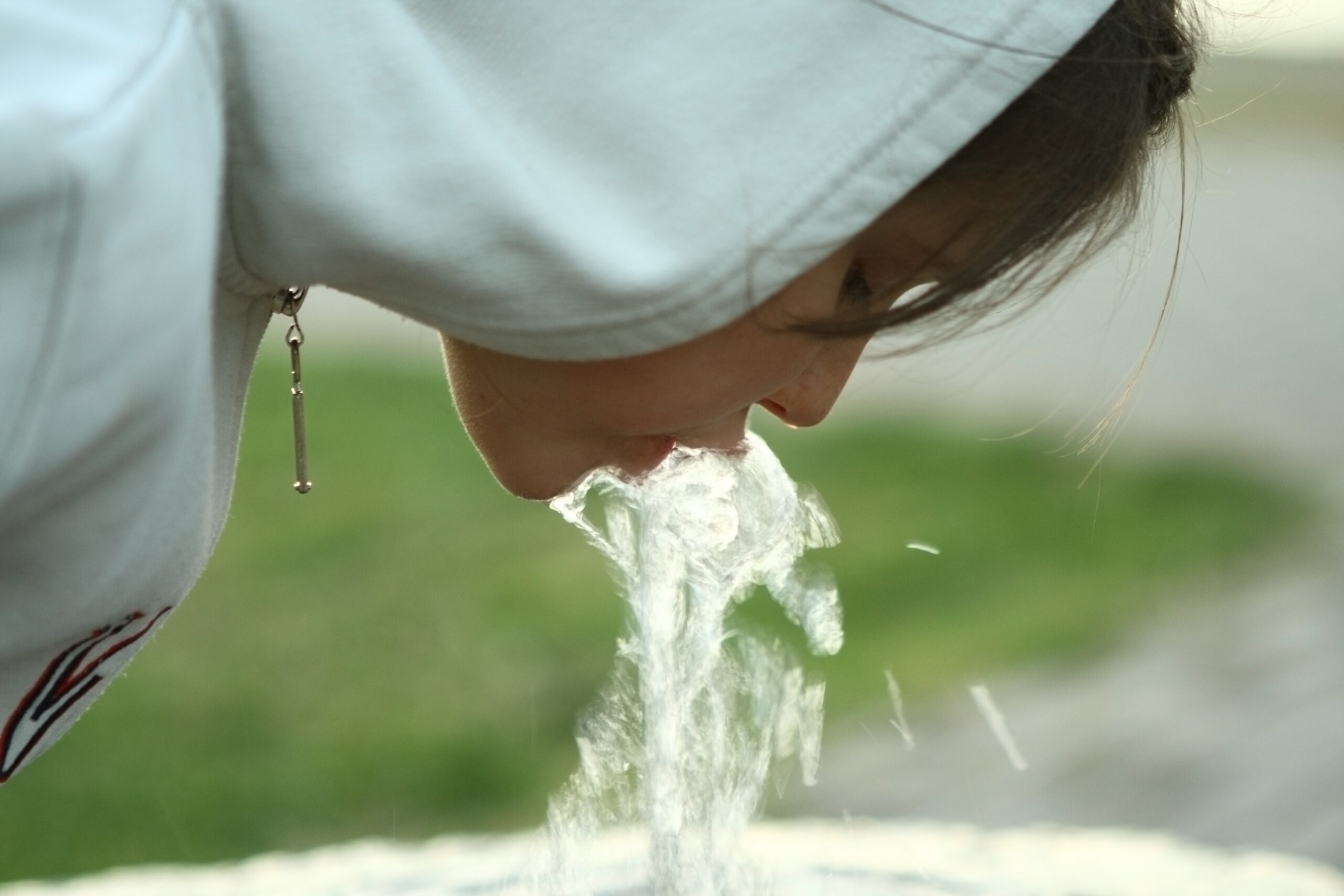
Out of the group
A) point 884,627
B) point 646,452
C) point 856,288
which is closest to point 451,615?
point 884,627

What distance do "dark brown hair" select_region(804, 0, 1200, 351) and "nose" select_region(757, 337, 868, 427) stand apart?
5 cm

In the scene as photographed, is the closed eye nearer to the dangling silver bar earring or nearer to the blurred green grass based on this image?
the dangling silver bar earring

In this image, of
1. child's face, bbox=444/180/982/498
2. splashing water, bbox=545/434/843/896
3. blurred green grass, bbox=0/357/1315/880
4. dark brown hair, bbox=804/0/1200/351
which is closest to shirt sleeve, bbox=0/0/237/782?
child's face, bbox=444/180/982/498

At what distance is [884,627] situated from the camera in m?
2.20

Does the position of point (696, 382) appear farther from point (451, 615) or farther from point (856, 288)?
point (451, 615)

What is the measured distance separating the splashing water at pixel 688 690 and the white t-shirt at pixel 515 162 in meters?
0.45

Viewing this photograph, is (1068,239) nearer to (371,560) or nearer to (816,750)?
(816,750)

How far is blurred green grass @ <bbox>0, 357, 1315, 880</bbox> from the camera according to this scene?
5.98 feet

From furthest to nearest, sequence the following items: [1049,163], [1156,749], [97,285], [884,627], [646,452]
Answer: [884,627]
[1156,749]
[646,452]
[1049,163]
[97,285]

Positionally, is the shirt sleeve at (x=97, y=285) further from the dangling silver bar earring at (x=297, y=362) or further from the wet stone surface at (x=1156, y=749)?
the wet stone surface at (x=1156, y=749)

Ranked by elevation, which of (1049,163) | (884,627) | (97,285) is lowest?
(97,285)

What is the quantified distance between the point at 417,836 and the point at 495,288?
3.84 ft

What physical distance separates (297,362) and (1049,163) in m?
0.36

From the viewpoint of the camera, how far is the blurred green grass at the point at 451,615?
182 cm
